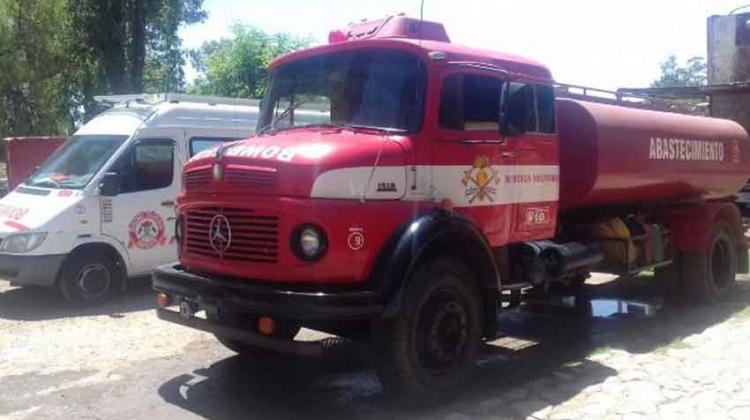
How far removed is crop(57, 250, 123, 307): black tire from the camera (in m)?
9.09

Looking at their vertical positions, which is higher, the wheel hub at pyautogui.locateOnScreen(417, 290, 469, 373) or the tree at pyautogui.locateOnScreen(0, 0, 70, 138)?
the tree at pyautogui.locateOnScreen(0, 0, 70, 138)

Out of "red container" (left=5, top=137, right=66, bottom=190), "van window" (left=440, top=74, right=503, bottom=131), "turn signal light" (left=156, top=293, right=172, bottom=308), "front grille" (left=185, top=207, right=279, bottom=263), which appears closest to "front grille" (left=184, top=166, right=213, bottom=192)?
"front grille" (left=185, top=207, right=279, bottom=263)

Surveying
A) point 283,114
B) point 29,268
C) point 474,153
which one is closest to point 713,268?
point 474,153

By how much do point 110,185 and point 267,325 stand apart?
487cm

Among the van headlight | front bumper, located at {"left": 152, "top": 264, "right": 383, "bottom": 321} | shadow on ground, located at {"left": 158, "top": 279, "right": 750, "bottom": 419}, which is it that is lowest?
shadow on ground, located at {"left": 158, "top": 279, "right": 750, "bottom": 419}

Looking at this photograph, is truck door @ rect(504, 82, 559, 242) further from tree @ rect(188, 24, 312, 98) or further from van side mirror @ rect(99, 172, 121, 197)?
tree @ rect(188, 24, 312, 98)

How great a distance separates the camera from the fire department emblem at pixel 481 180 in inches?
243

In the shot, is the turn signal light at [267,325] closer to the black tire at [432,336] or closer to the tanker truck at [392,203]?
the tanker truck at [392,203]

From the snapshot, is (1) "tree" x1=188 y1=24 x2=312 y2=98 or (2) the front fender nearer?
(2) the front fender

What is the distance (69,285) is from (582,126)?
6.04m

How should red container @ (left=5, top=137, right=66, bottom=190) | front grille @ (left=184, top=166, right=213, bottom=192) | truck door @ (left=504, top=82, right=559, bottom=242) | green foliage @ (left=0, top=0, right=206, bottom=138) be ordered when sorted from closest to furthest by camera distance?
front grille @ (left=184, top=166, right=213, bottom=192) < truck door @ (left=504, top=82, right=559, bottom=242) < red container @ (left=5, top=137, right=66, bottom=190) < green foliage @ (left=0, top=0, right=206, bottom=138)

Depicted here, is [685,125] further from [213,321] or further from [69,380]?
[69,380]

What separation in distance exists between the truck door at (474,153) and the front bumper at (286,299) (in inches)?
46.8

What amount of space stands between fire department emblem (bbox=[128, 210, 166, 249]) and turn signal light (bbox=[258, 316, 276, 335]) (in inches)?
191
